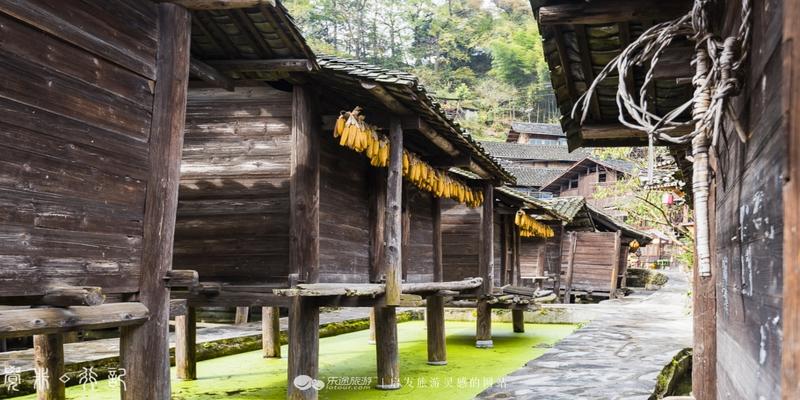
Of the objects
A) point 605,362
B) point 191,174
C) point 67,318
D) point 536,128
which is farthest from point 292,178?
point 536,128

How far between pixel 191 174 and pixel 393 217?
248 cm

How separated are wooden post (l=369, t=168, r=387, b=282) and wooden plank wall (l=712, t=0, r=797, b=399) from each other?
6.53 meters

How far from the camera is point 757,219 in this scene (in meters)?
2.25

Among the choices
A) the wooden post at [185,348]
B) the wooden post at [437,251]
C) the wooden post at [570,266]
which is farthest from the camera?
the wooden post at [570,266]

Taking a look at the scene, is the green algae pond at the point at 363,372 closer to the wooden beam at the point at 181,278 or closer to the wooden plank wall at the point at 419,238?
the wooden plank wall at the point at 419,238

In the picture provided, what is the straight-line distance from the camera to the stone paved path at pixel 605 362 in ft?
23.8

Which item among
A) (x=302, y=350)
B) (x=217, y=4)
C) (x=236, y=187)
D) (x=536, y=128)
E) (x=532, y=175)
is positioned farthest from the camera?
(x=536, y=128)

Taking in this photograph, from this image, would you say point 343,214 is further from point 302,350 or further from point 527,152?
point 527,152

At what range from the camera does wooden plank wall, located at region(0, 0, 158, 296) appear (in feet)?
13.1

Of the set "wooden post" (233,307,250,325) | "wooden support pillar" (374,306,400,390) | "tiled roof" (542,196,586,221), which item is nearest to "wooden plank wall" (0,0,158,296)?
"wooden support pillar" (374,306,400,390)

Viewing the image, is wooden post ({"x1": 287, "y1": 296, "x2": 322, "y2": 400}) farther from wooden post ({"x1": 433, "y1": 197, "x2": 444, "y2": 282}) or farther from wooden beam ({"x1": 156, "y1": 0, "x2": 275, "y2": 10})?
wooden post ({"x1": 433, "y1": 197, "x2": 444, "y2": 282})

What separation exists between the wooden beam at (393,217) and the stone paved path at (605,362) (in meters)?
1.81

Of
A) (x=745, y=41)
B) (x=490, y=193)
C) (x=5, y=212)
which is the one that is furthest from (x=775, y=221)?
(x=490, y=193)

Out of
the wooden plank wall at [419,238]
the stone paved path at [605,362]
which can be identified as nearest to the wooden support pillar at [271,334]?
the wooden plank wall at [419,238]
